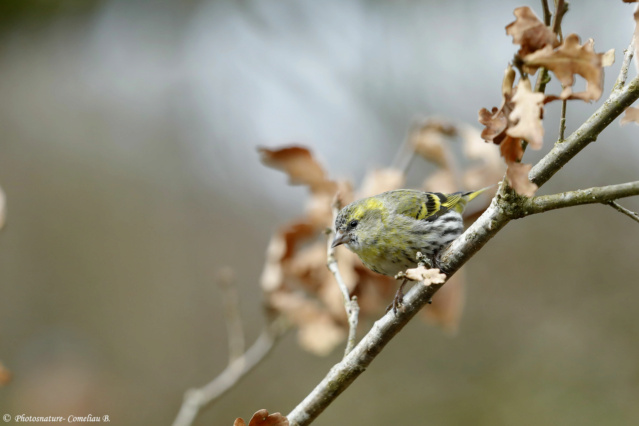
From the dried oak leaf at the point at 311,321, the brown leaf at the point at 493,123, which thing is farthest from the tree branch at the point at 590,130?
the dried oak leaf at the point at 311,321

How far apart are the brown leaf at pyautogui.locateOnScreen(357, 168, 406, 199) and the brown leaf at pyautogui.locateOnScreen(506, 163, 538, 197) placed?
1.64 m

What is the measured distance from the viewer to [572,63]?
1.32 metres

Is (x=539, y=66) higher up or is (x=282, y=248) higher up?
(x=539, y=66)

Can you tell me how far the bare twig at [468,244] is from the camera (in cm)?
146

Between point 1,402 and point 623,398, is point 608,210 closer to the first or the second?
point 623,398

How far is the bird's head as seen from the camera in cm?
298

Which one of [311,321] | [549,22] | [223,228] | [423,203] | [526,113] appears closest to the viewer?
[526,113]

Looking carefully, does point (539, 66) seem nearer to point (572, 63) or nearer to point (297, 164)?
point (572, 63)

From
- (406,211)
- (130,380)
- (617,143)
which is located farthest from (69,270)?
(617,143)

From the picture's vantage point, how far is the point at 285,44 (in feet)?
26.2

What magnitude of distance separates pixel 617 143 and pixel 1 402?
278 inches

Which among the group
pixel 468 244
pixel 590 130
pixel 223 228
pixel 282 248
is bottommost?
pixel 223 228

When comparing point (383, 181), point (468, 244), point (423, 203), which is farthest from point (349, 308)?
point (423, 203)

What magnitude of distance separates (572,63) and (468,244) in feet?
1.80
